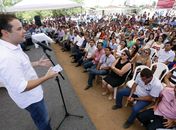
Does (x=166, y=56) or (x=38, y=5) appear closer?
(x=166, y=56)

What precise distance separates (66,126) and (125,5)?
2316 cm

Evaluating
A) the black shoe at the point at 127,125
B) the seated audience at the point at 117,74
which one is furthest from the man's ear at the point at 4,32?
the seated audience at the point at 117,74

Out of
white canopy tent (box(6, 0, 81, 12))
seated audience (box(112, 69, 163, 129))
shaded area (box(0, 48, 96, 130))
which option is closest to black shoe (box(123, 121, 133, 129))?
seated audience (box(112, 69, 163, 129))

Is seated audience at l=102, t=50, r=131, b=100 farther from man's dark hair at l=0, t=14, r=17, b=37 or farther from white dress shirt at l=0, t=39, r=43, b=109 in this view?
man's dark hair at l=0, t=14, r=17, b=37

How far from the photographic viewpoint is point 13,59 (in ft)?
4.73

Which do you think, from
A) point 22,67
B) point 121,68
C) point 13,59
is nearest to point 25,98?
point 22,67

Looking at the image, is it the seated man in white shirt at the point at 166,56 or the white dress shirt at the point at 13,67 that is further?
the seated man in white shirt at the point at 166,56

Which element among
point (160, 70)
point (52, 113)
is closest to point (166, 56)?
point (160, 70)

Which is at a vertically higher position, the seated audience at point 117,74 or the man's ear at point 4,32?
the man's ear at point 4,32

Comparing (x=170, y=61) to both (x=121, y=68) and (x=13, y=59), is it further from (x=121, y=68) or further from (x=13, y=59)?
(x=13, y=59)

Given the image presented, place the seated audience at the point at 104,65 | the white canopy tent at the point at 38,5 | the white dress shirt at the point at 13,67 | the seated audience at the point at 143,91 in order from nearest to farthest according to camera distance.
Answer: the white dress shirt at the point at 13,67 → the seated audience at the point at 143,91 → the seated audience at the point at 104,65 → the white canopy tent at the point at 38,5

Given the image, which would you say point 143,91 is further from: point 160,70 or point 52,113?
point 52,113

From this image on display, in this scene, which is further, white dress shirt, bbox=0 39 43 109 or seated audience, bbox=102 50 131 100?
seated audience, bbox=102 50 131 100

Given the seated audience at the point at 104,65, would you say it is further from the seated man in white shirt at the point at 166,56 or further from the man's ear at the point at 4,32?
the man's ear at the point at 4,32
